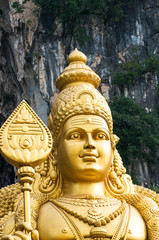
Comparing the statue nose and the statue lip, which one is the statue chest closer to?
the statue lip

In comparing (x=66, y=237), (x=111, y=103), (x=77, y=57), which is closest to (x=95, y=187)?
(x=66, y=237)

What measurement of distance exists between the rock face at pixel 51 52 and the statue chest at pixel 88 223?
18693 millimetres

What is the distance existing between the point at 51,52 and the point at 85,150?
791 inches

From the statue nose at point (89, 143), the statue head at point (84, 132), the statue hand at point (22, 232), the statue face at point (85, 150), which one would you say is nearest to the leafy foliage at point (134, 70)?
the statue head at point (84, 132)

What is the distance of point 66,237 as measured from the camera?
5547 millimetres

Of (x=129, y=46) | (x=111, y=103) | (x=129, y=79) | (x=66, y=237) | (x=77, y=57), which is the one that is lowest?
(x=66, y=237)

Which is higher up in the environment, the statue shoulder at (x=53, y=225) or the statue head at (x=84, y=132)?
the statue head at (x=84, y=132)

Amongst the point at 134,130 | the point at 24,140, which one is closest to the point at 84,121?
the point at 24,140

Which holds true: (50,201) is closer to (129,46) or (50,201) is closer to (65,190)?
(65,190)

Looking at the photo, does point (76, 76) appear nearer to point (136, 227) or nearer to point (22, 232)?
point (136, 227)

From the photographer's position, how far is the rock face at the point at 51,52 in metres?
25.3

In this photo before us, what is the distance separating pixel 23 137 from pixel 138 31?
23202 mm

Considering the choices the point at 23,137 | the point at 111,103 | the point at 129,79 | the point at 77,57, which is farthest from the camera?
the point at 129,79

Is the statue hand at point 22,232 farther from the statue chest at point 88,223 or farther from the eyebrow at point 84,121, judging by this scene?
the eyebrow at point 84,121
